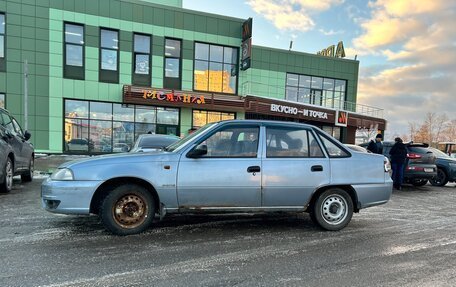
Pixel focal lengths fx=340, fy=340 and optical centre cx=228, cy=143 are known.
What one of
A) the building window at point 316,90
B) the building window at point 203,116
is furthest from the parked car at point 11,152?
the building window at point 316,90

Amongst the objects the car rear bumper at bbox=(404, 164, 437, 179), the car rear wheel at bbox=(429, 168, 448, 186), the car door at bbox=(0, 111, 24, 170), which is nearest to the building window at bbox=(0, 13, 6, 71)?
the car door at bbox=(0, 111, 24, 170)

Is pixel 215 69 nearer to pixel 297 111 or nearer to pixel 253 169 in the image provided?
pixel 297 111

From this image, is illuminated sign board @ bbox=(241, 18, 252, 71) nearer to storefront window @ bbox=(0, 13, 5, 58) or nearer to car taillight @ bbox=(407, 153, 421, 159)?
car taillight @ bbox=(407, 153, 421, 159)

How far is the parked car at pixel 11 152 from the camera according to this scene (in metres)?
7.64

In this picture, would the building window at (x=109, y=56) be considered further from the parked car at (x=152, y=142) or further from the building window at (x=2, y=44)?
the parked car at (x=152, y=142)

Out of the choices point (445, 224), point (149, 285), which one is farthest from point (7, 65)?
point (445, 224)

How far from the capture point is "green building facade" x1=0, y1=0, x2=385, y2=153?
63.6ft

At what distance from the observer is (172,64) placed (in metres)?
22.3

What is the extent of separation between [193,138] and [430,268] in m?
3.45

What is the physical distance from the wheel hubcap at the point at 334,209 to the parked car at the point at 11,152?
6.83 meters

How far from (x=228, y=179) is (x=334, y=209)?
1.85m

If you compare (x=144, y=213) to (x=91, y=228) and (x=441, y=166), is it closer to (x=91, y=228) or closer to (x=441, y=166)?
(x=91, y=228)

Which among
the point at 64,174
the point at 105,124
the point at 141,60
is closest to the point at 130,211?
the point at 64,174

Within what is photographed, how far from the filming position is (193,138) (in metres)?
5.09
